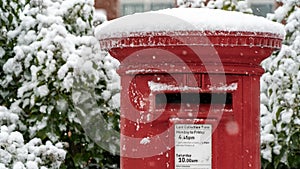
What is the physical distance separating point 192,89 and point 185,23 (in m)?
0.27

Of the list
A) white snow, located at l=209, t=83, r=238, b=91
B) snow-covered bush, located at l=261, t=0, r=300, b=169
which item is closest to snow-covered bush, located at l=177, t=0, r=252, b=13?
snow-covered bush, located at l=261, t=0, r=300, b=169

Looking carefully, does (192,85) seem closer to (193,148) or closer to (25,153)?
(193,148)

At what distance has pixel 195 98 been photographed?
292cm

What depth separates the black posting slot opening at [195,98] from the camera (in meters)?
2.92

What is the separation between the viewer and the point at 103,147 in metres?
4.62

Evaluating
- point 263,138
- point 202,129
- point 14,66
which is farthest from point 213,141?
point 14,66

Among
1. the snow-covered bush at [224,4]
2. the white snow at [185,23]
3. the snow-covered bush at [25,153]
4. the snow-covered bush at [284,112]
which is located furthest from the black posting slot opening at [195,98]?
the snow-covered bush at [224,4]

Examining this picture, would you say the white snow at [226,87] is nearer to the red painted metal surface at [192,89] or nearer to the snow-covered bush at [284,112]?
the red painted metal surface at [192,89]

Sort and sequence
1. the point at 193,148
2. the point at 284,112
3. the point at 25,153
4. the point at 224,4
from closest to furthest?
the point at 193,148 → the point at 25,153 → the point at 284,112 → the point at 224,4

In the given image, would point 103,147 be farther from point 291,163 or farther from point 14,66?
point 291,163

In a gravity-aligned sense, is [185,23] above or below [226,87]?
above

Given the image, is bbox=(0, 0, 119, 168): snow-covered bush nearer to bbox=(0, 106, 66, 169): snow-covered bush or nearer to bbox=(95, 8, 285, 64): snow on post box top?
bbox=(0, 106, 66, 169): snow-covered bush

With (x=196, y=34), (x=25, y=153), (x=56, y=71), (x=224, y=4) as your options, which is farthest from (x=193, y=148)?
(x=224, y=4)

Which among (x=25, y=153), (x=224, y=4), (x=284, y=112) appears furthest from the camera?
(x=224, y=4)
